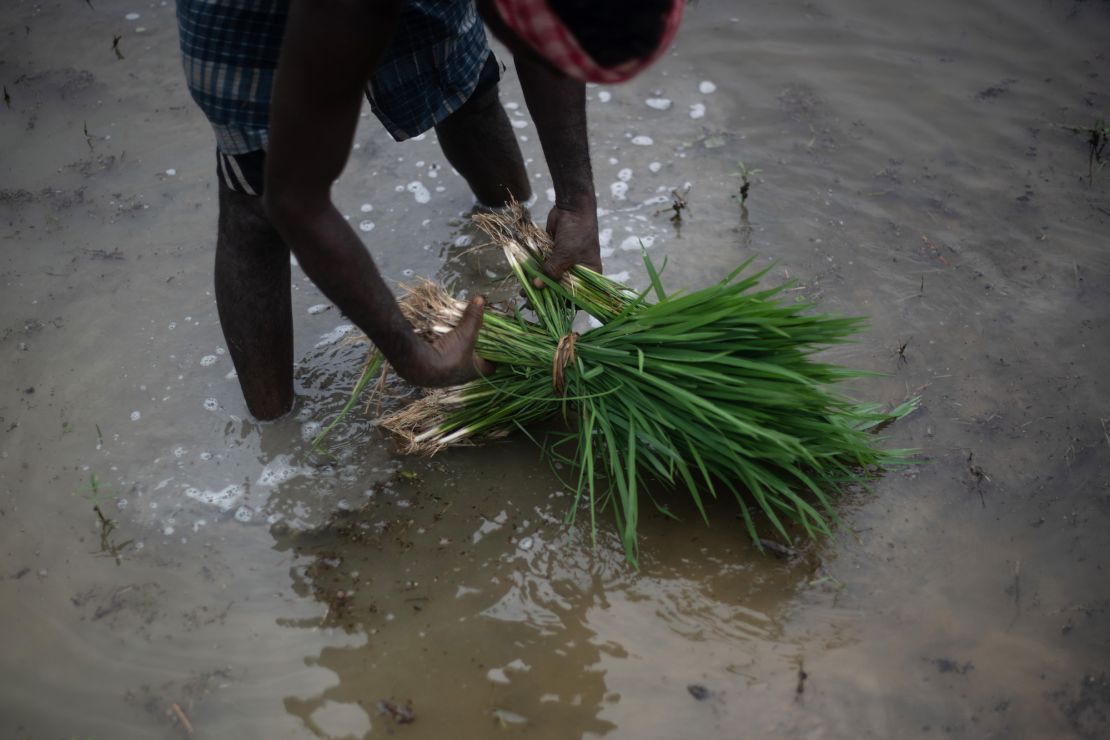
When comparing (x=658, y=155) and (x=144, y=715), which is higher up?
(x=658, y=155)

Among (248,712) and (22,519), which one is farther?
(22,519)

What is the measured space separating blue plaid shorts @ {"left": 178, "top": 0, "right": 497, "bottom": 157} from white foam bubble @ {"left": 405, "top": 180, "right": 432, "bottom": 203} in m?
0.92

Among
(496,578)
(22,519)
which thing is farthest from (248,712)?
(22,519)

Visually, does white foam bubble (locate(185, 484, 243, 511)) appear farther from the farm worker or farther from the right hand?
the right hand

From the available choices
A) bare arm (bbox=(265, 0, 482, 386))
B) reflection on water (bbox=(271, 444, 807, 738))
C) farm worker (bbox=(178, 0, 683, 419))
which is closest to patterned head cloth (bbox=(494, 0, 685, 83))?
farm worker (bbox=(178, 0, 683, 419))

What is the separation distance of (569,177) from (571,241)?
0.17 meters

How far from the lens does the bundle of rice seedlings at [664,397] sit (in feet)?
7.16

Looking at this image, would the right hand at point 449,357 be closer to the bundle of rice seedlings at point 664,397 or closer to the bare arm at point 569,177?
the bundle of rice seedlings at point 664,397

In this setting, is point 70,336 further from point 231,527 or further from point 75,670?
point 75,670

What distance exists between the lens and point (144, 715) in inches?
82.1

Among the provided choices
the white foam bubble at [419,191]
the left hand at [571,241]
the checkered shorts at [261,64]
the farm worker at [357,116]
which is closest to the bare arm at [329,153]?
the farm worker at [357,116]

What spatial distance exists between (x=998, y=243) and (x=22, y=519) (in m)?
2.96

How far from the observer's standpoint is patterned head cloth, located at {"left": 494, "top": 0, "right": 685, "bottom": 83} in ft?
4.91

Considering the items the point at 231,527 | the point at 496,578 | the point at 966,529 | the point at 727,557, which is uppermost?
the point at 966,529
